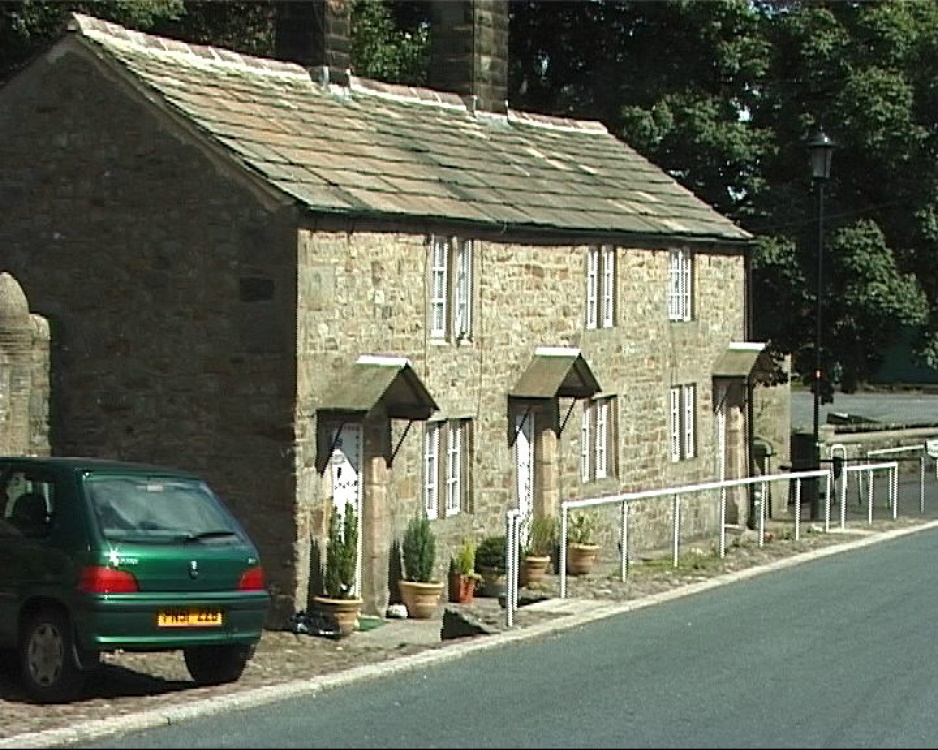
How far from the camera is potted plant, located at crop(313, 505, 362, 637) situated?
21.0m

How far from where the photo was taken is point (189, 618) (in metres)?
14.6

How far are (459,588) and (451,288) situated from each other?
149 inches

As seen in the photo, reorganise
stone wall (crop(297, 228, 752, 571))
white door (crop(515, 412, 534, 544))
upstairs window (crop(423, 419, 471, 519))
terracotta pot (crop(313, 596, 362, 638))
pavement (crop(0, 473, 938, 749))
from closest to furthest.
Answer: pavement (crop(0, 473, 938, 749))
terracotta pot (crop(313, 596, 362, 638))
stone wall (crop(297, 228, 752, 571))
upstairs window (crop(423, 419, 471, 519))
white door (crop(515, 412, 534, 544))

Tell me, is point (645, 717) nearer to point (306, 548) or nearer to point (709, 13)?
point (306, 548)

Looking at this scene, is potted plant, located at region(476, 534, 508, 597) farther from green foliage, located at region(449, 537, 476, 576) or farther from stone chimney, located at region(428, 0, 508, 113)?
stone chimney, located at region(428, 0, 508, 113)

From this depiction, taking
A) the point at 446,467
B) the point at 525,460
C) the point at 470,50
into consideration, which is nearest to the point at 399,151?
the point at 446,467

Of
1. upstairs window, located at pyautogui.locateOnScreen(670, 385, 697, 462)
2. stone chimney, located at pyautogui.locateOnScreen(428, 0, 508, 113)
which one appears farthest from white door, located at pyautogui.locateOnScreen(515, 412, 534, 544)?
stone chimney, located at pyautogui.locateOnScreen(428, 0, 508, 113)

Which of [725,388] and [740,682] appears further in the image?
[725,388]

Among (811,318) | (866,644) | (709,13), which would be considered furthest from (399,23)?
(866,644)

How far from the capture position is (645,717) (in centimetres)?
1227

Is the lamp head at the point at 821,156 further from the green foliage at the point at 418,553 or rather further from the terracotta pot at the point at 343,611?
the terracotta pot at the point at 343,611

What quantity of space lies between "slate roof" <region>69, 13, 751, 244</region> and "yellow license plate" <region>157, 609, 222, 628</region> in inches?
290

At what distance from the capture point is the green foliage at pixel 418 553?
23.0m

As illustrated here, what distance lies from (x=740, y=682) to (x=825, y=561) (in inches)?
443
